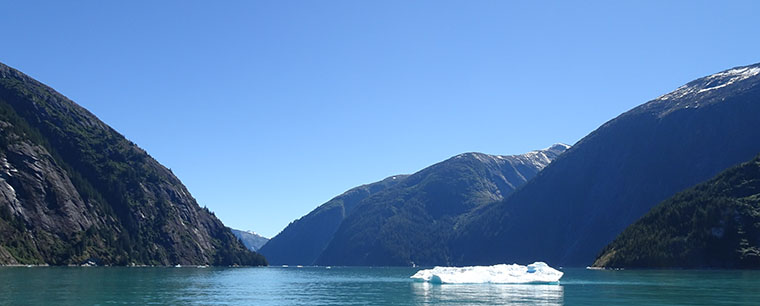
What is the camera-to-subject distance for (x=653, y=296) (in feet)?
280

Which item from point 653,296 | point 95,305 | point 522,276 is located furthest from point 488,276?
point 95,305

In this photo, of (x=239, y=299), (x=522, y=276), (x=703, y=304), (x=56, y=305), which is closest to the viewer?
(x=56, y=305)

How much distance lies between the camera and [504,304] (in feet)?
241

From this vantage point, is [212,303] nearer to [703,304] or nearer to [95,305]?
[95,305]

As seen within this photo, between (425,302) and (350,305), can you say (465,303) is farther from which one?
(350,305)

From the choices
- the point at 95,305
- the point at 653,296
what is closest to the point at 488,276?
the point at 653,296

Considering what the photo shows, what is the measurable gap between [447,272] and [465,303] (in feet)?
174

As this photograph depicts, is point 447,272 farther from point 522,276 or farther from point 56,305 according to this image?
point 56,305

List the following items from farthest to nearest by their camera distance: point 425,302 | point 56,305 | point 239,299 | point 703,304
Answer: point 239,299
point 425,302
point 703,304
point 56,305

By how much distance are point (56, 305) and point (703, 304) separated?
234ft

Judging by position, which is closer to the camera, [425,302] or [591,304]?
[591,304]

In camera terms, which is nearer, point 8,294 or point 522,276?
point 8,294

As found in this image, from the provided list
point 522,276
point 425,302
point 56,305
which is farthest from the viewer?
point 522,276

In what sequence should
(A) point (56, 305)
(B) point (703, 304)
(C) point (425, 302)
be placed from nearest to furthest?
(A) point (56, 305)
(B) point (703, 304)
(C) point (425, 302)
